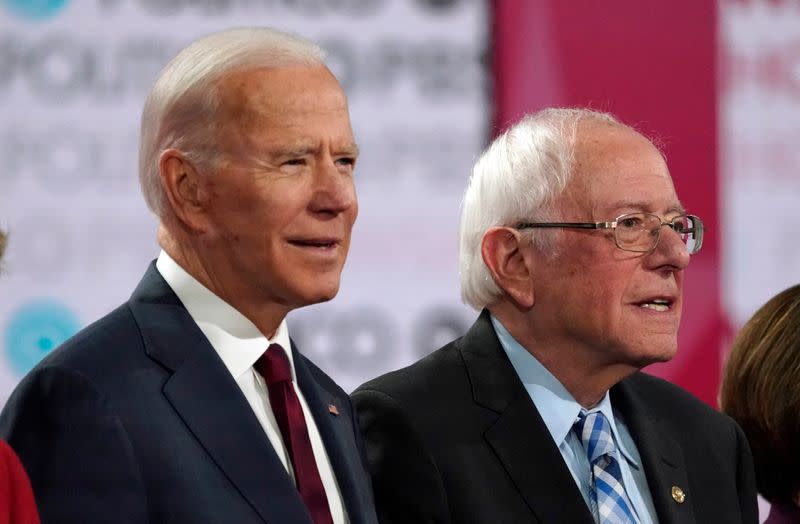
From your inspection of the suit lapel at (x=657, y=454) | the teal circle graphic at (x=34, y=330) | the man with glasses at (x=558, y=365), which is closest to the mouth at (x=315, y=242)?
the man with glasses at (x=558, y=365)

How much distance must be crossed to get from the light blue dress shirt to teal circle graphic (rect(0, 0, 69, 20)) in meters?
1.89

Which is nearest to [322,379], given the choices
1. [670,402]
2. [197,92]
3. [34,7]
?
[197,92]

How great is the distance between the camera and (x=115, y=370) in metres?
2.02

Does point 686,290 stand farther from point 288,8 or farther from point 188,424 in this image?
point 188,424

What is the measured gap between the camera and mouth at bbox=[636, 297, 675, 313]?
2.69 meters

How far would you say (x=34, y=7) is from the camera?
3.96 meters

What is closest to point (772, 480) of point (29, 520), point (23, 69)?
point (29, 520)

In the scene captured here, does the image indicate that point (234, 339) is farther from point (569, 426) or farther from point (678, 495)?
point (678, 495)

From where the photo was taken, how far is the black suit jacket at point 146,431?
1915mm

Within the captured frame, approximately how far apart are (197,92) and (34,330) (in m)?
1.96

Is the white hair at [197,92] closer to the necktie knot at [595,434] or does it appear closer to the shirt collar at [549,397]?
the shirt collar at [549,397]

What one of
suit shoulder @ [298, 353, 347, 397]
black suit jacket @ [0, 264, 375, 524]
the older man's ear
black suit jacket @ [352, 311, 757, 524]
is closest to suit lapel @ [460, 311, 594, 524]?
black suit jacket @ [352, 311, 757, 524]

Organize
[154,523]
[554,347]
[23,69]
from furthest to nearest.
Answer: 1. [23,69]
2. [554,347]
3. [154,523]

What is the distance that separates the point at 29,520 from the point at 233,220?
568 millimetres
